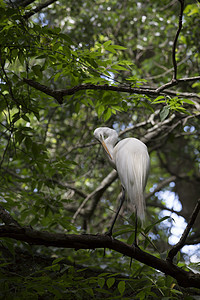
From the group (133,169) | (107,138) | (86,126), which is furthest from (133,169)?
(86,126)

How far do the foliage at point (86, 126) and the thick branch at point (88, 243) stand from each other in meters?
0.11

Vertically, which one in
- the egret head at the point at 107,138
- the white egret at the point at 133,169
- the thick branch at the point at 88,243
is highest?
the egret head at the point at 107,138

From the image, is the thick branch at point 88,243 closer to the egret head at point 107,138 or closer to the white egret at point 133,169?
the white egret at point 133,169

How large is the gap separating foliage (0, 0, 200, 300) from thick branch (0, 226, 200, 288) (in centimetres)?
11

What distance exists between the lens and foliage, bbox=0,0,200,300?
1.79 metres

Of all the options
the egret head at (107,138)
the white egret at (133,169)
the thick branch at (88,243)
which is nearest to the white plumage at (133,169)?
the white egret at (133,169)

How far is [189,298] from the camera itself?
4.97 feet

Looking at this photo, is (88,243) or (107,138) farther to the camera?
(107,138)

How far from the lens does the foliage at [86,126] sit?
1786 mm

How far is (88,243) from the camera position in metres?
1.42

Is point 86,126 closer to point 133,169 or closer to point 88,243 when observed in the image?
point 133,169

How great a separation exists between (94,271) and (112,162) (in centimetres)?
85

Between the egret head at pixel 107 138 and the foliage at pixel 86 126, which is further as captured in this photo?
the egret head at pixel 107 138

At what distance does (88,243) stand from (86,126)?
2.83 meters
